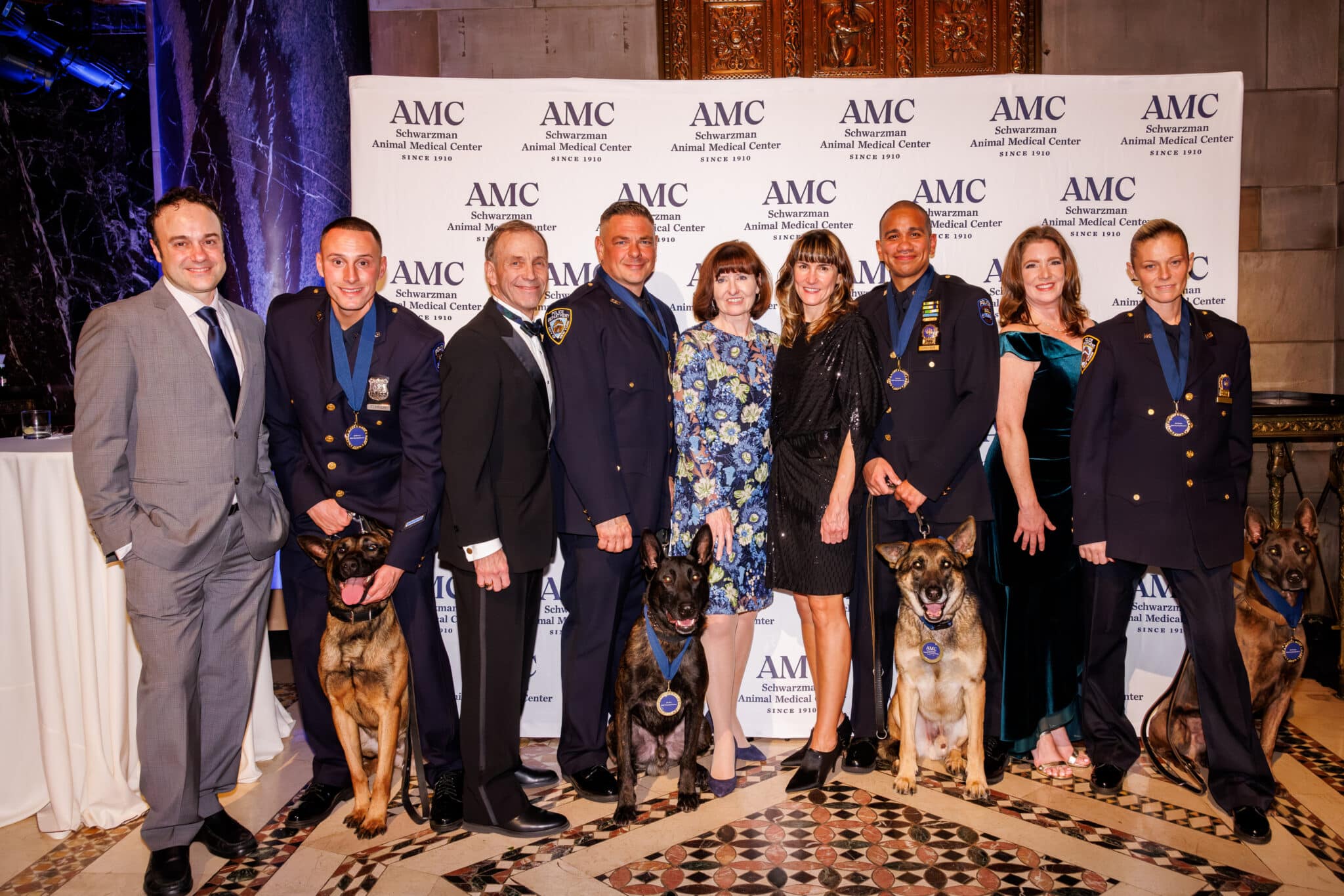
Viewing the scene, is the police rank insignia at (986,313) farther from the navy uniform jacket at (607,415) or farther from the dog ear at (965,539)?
the navy uniform jacket at (607,415)

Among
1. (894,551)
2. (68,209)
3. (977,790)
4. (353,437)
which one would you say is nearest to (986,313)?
(894,551)

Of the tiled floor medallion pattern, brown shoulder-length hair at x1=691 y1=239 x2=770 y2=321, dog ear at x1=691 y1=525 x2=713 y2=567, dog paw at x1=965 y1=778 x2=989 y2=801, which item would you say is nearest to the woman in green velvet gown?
dog paw at x1=965 y1=778 x2=989 y2=801

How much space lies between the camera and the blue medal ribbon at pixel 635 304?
131 inches

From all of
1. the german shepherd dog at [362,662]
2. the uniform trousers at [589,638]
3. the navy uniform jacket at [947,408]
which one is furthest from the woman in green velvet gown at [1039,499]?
the german shepherd dog at [362,662]

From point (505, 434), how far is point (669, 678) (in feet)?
3.59

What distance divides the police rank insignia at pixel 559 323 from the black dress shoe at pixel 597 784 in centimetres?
172

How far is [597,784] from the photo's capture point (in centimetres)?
332

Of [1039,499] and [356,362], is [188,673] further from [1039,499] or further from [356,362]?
[1039,499]

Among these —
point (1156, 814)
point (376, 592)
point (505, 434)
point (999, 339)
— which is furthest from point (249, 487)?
point (1156, 814)

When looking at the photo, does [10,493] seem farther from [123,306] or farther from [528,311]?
[528,311]

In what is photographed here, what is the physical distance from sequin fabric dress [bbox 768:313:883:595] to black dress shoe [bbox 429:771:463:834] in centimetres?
148

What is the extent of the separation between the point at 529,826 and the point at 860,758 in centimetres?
139

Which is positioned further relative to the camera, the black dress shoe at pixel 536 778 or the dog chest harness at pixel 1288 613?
the black dress shoe at pixel 536 778

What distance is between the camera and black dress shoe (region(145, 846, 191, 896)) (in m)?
2.71
